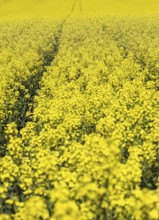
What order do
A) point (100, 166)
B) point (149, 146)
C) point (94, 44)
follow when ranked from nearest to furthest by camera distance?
point (100, 166)
point (149, 146)
point (94, 44)

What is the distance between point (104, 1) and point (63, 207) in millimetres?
73509

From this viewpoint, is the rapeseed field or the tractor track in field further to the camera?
the tractor track in field

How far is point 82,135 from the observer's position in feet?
44.5

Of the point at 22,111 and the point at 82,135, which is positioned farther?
the point at 22,111

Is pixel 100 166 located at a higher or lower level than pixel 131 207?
higher

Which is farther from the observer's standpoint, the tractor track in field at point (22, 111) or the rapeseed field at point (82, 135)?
the tractor track in field at point (22, 111)

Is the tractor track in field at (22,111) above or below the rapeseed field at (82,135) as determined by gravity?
below

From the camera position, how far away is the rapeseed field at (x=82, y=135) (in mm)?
7746

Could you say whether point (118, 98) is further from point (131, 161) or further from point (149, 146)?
point (131, 161)

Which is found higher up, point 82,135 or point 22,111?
point 82,135

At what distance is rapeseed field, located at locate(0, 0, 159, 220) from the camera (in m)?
7.75

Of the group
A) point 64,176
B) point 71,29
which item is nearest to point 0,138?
point 64,176

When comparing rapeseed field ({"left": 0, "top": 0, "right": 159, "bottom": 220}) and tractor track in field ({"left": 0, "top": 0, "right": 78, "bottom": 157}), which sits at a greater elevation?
rapeseed field ({"left": 0, "top": 0, "right": 159, "bottom": 220})

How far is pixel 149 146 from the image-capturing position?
1136 cm
